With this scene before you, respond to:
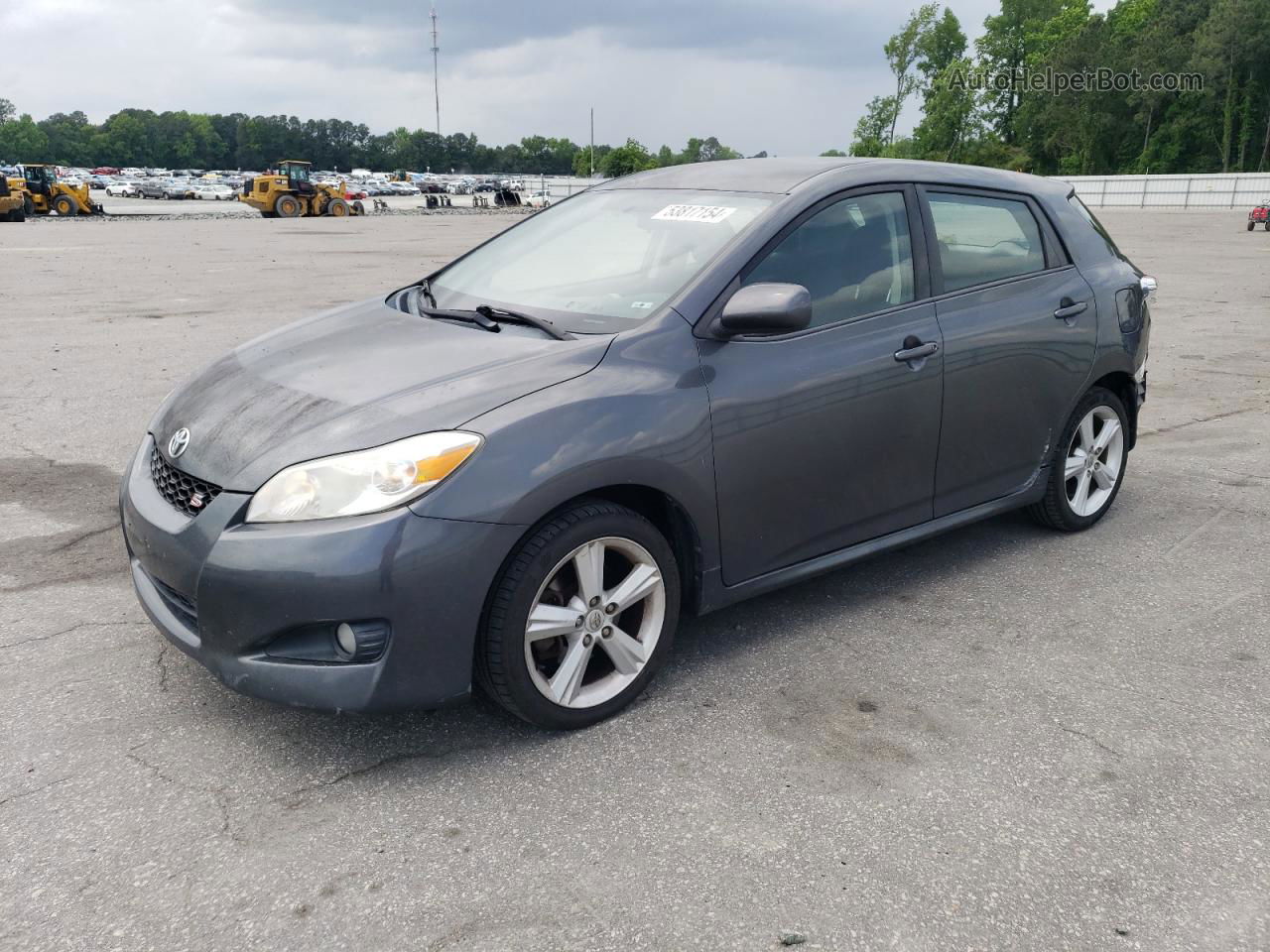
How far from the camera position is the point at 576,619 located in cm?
313

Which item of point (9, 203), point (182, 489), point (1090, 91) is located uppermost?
point (1090, 91)

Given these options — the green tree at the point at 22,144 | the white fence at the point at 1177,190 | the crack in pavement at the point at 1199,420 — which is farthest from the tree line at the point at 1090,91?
the green tree at the point at 22,144

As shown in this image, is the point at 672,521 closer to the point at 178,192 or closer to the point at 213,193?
the point at 178,192

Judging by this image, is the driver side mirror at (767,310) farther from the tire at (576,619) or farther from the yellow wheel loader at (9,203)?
the yellow wheel loader at (9,203)

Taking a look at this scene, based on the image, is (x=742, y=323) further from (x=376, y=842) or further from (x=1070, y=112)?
(x=1070, y=112)

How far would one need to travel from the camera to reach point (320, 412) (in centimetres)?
310

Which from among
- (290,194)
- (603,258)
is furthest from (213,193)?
(603,258)

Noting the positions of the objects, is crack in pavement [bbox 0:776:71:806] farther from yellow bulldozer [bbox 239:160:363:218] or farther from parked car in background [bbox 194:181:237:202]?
parked car in background [bbox 194:181:237:202]

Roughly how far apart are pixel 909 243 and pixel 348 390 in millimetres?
2158

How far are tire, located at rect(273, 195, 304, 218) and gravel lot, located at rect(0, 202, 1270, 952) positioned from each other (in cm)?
4067

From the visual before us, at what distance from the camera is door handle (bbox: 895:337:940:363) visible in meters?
3.90

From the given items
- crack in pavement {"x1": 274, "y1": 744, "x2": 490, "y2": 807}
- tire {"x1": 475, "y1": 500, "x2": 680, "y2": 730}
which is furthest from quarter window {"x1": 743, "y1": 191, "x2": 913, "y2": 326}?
crack in pavement {"x1": 274, "y1": 744, "x2": 490, "y2": 807}

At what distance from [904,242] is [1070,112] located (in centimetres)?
10198

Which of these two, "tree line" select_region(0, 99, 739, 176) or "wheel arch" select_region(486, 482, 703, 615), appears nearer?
"wheel arch" select_region(486, 482, 703, 615)
